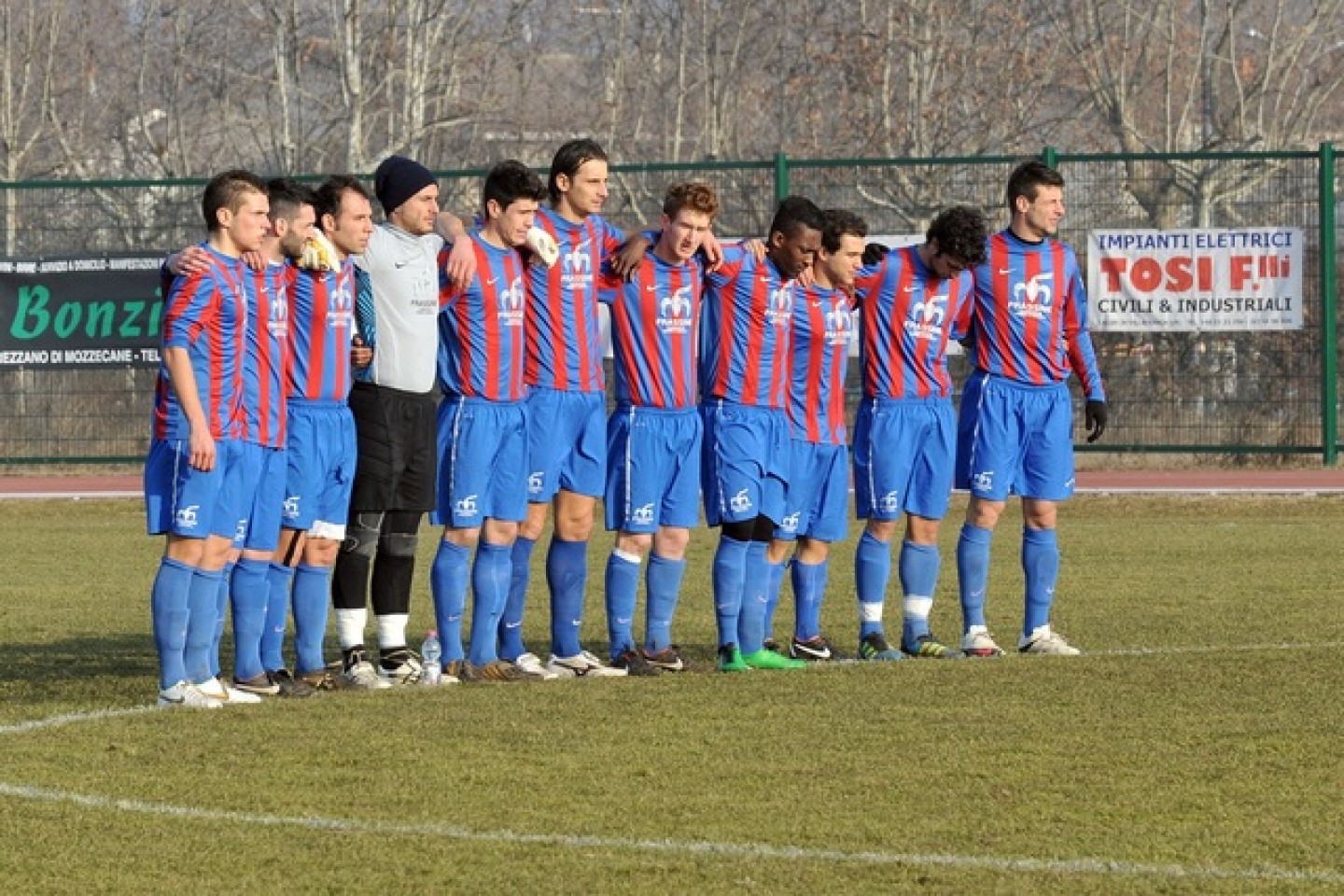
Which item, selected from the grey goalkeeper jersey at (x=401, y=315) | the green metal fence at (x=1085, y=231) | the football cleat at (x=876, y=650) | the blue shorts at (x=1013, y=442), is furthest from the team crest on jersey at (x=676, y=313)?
the green metal fence at (x=1085, y=231)

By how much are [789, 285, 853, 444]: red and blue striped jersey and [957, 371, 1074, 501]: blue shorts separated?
67 cm

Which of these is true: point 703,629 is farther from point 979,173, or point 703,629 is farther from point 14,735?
point 979,173

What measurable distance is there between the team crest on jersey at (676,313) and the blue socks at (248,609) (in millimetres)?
1899

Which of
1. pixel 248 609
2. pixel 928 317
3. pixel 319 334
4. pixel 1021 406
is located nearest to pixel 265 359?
pixel 319 334

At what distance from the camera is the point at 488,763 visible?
25.9 ft

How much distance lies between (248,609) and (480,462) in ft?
3.58

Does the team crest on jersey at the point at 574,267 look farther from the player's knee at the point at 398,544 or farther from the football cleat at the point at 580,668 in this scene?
the football cleat at the point at 580,668

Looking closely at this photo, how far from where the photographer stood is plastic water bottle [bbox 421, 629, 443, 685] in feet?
32.8

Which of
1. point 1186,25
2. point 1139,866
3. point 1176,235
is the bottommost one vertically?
point 1139,866

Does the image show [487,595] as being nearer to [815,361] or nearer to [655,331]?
[655,331]

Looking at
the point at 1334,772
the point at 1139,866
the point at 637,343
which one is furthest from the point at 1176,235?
the point at 1139,866

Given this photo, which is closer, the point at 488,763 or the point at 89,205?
the point at 488,763

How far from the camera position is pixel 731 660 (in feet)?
34.0

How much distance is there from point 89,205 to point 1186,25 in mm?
15623
